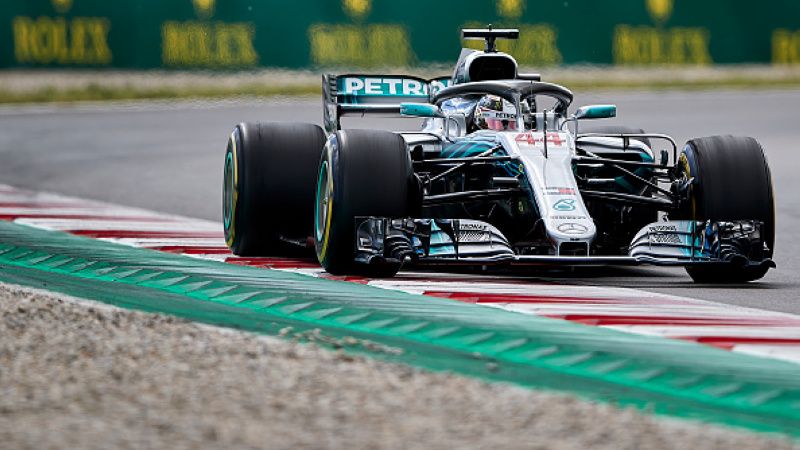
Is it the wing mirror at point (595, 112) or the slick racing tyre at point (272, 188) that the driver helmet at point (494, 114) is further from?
the slick racing tyre at point (272, 188)

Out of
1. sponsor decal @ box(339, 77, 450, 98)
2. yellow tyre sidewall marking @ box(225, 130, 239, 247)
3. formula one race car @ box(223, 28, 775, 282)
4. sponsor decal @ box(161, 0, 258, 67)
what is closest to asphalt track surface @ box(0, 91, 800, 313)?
formula one race car @ box(223, 28, 775, 282)

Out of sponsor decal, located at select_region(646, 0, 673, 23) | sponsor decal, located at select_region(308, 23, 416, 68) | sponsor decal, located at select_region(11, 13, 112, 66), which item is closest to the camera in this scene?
sponsor decal, located at select_region(11, 13, 112, 66)

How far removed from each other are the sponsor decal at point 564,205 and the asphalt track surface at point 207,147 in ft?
1.75

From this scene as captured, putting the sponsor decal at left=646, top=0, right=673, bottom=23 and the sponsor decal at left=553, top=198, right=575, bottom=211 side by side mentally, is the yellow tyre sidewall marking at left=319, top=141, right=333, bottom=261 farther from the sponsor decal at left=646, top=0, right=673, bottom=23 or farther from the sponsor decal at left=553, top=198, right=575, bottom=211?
the sponsor decal at left=646, top=0, right=673, bottom=23

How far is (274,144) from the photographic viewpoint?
9.59 meters

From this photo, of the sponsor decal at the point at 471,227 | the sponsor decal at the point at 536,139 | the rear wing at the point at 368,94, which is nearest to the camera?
the sponsor decal at the point at 471,227

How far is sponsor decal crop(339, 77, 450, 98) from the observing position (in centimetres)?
1054

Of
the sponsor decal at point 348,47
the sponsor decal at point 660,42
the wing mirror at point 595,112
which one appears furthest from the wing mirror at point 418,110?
the sponsor decal at point 660,42

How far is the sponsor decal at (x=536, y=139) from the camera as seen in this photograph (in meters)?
8.85

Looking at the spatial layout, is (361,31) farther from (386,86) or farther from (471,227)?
(471,227)

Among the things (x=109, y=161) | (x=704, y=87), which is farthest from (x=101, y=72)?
(x=704, y=87)

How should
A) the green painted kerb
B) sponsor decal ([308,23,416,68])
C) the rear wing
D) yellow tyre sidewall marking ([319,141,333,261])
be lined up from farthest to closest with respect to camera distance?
1. sponsor decal ([308,23,416,68])
2. the rear wing
3. yellow tyre sidewall marking ([319,141,333,261])
4. the green painted kerb

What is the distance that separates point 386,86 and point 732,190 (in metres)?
2.66

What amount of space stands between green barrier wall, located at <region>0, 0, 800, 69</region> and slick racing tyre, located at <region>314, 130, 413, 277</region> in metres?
17.1
